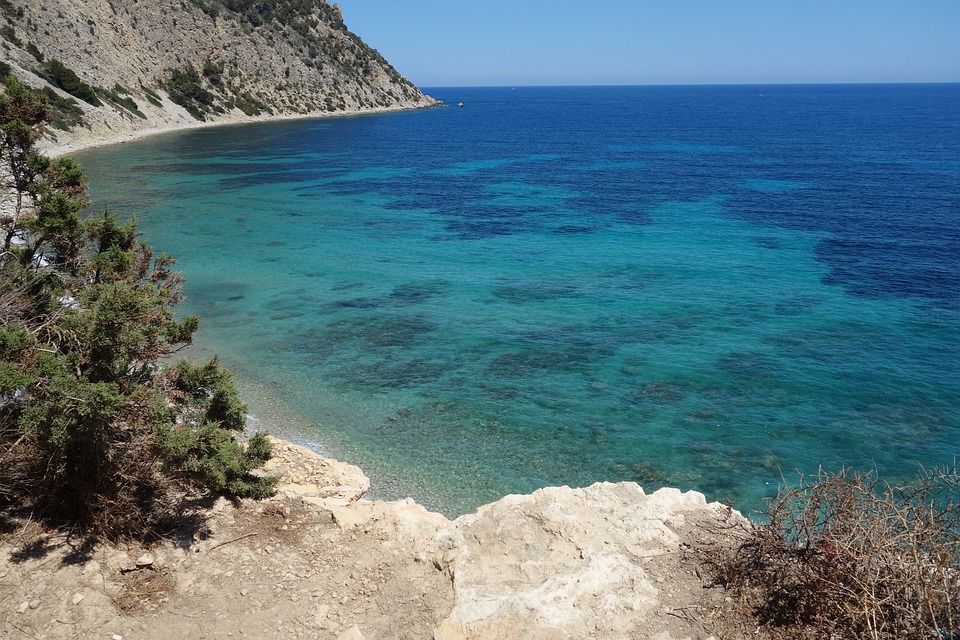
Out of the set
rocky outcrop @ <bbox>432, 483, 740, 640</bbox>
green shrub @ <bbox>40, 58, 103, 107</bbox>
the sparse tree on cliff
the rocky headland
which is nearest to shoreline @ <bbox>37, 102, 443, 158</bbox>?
green shrub @ <bbox>40, 58, 103, 107</bbox>

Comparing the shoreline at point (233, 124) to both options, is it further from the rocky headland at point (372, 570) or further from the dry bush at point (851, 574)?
the dry bush at point (851, 574)

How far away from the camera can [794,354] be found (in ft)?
76.5

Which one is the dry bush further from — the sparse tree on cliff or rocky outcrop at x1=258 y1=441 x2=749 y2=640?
the sparse tree on cliff

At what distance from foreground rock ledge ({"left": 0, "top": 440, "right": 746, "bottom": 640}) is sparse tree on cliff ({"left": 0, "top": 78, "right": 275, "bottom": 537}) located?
28.2 inches

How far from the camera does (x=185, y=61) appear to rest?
10300 cm

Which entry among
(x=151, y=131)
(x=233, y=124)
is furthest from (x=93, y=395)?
(x=233, y=124)

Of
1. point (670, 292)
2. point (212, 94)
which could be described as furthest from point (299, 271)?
point (212, 94)

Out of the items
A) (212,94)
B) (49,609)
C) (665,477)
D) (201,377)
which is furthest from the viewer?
(212,94)

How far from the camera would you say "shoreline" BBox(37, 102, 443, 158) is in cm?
6209

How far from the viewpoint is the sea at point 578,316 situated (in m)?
17.9

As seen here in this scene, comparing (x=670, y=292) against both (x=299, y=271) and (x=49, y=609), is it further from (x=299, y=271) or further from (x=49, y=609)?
(x=49, y=609)

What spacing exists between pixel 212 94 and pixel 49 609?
109m

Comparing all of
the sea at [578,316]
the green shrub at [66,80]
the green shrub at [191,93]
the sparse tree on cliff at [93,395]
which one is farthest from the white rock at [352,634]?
the green shrub at [191,93]

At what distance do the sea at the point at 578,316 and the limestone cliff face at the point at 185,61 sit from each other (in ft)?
62.7
